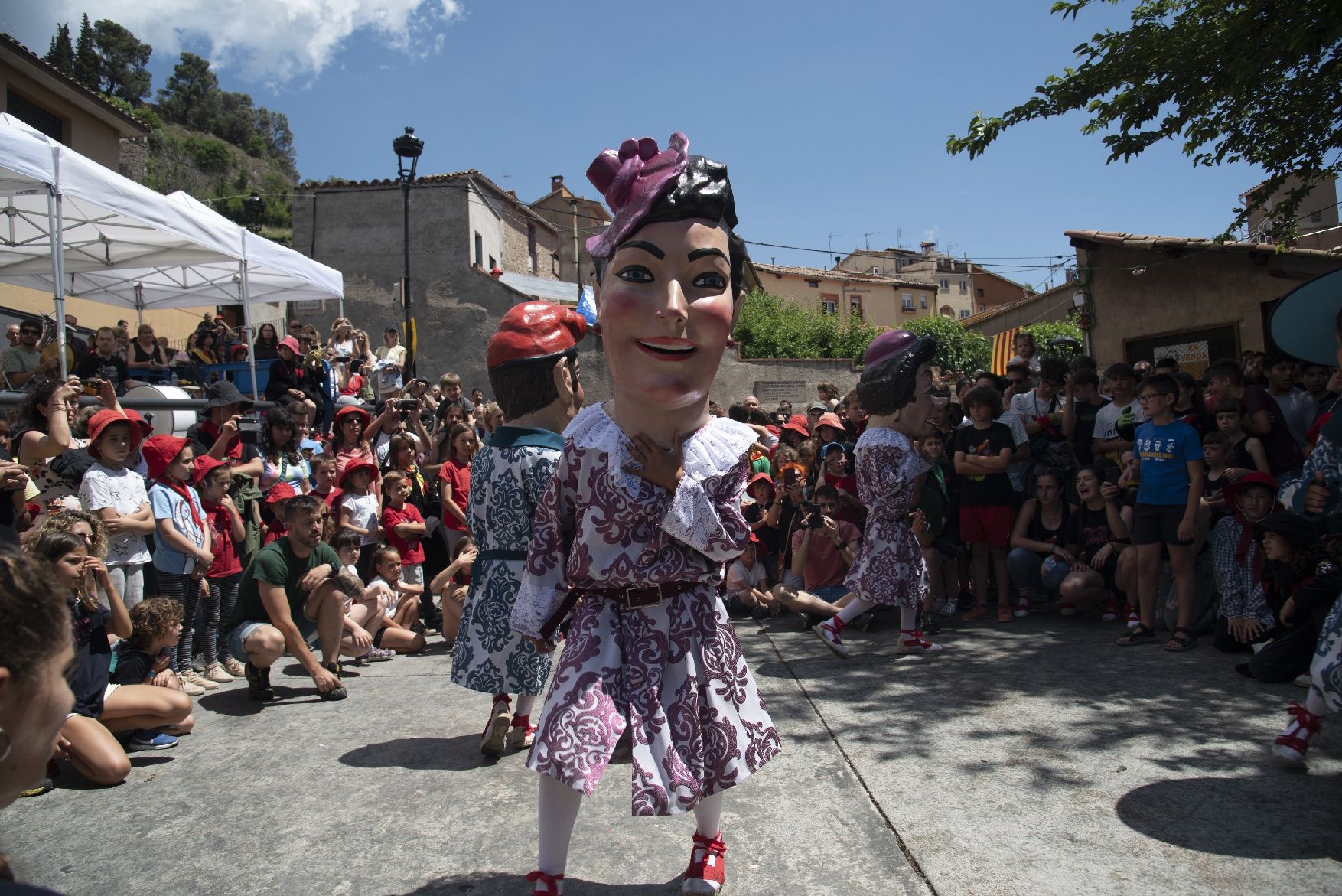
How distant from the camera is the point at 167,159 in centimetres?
5322

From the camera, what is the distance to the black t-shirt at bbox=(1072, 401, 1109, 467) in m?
6.95

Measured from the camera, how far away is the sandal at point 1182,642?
5219mm

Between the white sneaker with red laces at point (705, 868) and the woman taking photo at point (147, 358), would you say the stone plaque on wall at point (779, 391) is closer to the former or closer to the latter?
the woman taking photo at point (147, 358)

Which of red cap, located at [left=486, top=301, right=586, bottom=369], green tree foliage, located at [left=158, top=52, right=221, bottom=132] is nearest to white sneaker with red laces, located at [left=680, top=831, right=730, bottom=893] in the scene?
red cap, located at [left=486, top=301, right=586, bottom=369]

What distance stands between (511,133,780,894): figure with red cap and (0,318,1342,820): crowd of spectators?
1.64 feet

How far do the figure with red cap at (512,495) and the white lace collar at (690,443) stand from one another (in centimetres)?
105

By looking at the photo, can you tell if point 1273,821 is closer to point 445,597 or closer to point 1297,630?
point 1297,630

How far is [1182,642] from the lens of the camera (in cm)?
522

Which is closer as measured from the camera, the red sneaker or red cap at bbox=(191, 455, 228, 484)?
the red sneaker

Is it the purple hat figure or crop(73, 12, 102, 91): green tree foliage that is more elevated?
crop(73, 12, 102, 91): green tree foliage

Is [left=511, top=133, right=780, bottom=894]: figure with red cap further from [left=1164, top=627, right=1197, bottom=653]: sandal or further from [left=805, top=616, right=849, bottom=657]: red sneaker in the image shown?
[left=1164, top=627, right=1197, bottom=653]: sandal

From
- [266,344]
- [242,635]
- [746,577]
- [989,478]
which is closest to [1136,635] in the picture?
[989,478]

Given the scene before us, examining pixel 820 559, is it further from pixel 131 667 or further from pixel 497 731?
pixel 131 667

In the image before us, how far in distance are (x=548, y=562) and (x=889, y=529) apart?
10.4 ft
